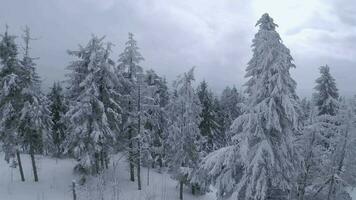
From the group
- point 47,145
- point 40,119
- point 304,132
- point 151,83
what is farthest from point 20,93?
point 304,132

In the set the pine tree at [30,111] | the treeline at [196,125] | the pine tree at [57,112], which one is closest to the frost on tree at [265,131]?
the treeline at [196,125]

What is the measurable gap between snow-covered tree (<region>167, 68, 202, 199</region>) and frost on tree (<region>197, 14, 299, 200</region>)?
19.1 m

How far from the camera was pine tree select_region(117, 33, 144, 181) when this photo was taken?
34969mm

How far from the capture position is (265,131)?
53.1 feet

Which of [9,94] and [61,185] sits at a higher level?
[9,94]

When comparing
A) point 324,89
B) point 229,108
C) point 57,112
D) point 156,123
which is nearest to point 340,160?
point 324,89

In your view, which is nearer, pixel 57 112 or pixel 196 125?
pixel 196 125

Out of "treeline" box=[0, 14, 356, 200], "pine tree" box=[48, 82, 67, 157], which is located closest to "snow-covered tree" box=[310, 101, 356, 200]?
"treeline" box=[0, 14, 356, 200]

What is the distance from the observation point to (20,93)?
3259 cm

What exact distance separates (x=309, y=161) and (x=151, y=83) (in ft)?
81.4

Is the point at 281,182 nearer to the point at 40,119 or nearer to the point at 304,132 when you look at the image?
the point at 304,132

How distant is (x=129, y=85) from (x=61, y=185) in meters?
11.5

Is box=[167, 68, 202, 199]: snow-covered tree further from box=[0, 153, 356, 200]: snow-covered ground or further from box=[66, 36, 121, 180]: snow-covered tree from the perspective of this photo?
box=[66, 36, 121, 180]: snow-covered tree

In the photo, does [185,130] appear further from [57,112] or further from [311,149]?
[57,112]
